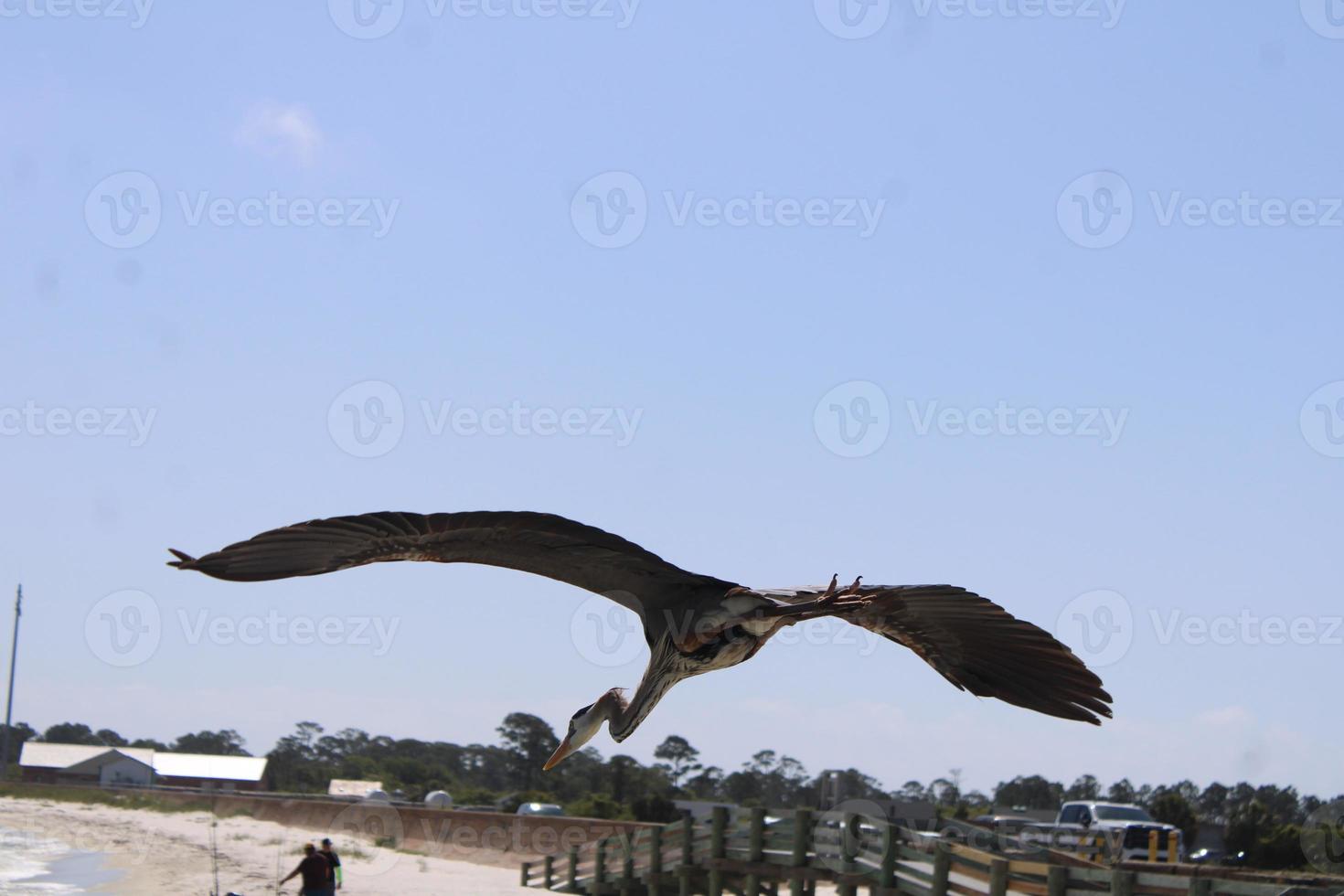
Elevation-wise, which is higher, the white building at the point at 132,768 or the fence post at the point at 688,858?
the fence post at the point at 688,858

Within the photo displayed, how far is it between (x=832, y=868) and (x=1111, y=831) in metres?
13.2

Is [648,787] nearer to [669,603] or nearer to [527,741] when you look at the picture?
[527,741]

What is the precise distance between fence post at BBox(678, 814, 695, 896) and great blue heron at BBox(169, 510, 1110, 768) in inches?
546

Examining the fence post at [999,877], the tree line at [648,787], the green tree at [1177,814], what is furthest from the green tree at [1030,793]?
the fence post at [999,877]

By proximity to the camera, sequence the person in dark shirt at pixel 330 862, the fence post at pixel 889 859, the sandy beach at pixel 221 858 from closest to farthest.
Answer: the fence post at pixel 889 859 → the person in dark shirt at pixel 330 862 → the sandy beach at pixel 221 858

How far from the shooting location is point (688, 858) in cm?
2266

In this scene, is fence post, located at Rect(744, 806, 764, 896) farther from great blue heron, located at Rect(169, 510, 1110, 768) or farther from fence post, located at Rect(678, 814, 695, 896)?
great blue heron, located at Rect(169, 510, 1110, 768)

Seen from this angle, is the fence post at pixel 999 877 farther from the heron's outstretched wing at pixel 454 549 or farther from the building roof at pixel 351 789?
the building roof at pixel 351 789

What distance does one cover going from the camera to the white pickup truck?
95.0 ft

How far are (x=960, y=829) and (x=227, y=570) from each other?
24224 millimetres

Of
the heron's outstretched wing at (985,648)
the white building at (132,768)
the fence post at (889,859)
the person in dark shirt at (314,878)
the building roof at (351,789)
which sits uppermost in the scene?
the heron's outstretched wing at (985,648)

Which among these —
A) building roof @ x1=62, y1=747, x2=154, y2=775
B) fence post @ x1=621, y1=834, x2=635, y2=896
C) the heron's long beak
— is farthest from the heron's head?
building roof @ x1=62, y1=747, x2=154, y2=775

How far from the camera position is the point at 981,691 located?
9.59 m

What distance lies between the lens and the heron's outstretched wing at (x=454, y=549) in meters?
7.16
